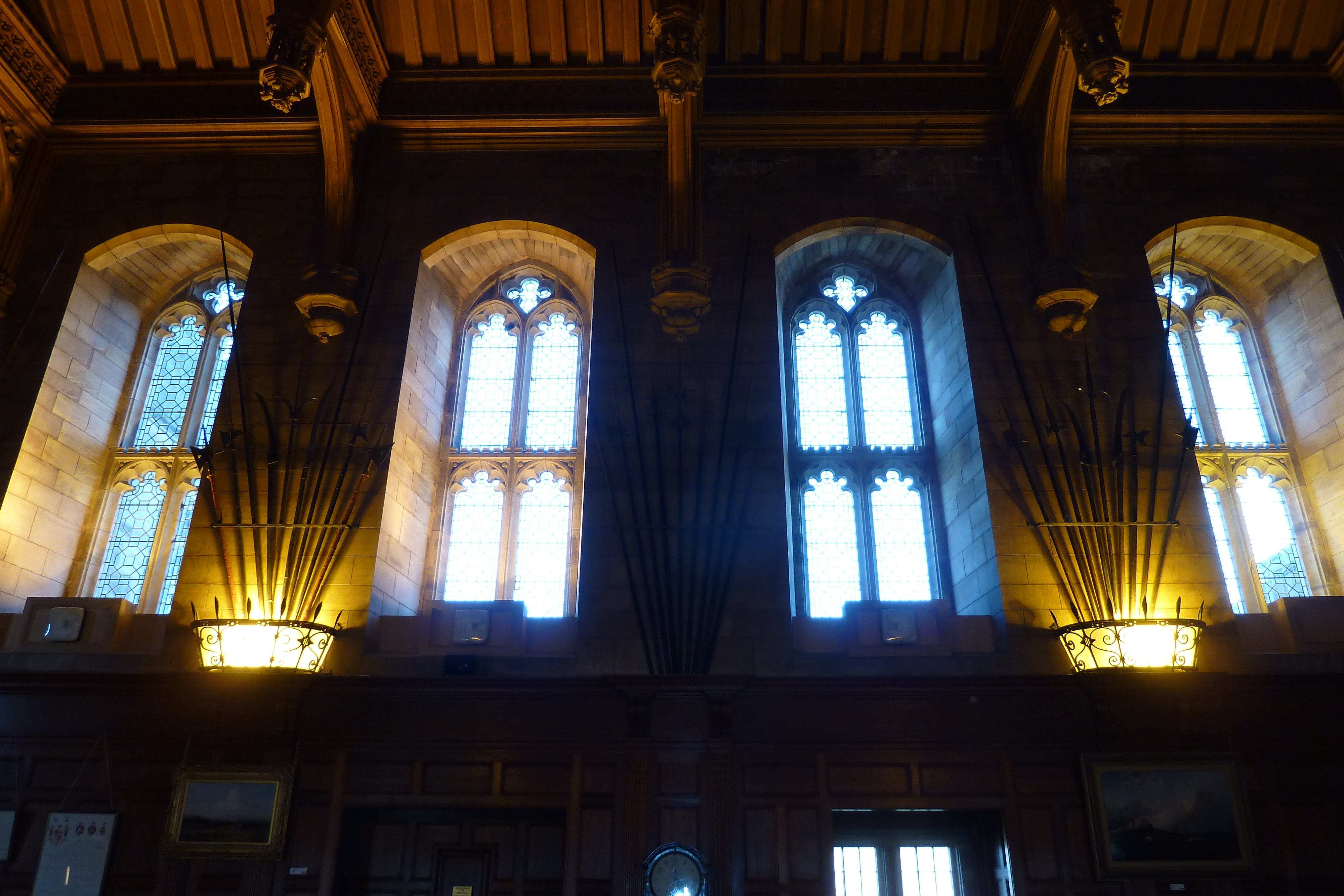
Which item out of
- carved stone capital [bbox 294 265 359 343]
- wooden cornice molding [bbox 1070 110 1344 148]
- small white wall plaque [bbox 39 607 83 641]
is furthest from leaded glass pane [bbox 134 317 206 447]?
wooden cornice molding [bbox 1070 110 1344 148]

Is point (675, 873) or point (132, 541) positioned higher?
point (132, 541)

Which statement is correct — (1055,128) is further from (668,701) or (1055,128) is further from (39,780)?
(39,780)

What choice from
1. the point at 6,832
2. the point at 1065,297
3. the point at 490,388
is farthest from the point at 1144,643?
the point at 6,832

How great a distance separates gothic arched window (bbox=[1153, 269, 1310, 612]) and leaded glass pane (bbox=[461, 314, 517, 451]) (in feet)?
18.1

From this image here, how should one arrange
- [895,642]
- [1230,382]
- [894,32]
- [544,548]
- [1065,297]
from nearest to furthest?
[895,642], [1065,297], [544,548], [1230,382], [894,32]

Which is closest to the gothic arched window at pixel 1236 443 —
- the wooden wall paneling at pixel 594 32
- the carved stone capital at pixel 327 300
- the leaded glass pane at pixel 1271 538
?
the leaded glass pane at pixel 1271 538

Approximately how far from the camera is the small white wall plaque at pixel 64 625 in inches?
259

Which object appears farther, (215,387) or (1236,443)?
(215,387)

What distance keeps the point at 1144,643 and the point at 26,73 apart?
10.2 meters

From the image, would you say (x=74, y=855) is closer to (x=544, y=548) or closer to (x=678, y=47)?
(x=544, y=548)

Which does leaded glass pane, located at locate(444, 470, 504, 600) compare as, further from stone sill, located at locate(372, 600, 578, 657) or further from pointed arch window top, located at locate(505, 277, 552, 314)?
pointed arch window top, located at locate(505, 277, 552, 314)

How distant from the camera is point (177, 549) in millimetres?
7746

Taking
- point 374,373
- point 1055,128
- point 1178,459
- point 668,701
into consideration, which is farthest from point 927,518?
point 374,373

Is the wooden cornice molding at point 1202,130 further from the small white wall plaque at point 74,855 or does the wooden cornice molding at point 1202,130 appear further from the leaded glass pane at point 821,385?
the small white wall plaque at point 74,855
